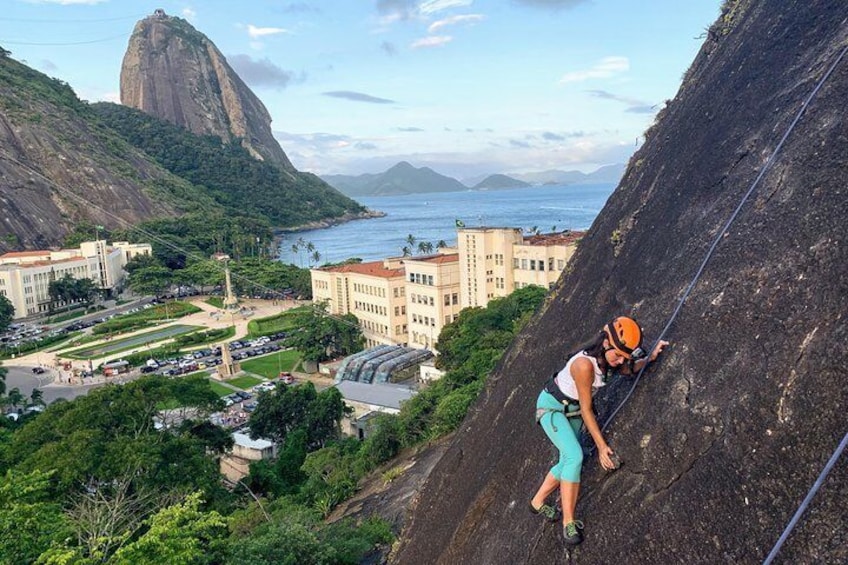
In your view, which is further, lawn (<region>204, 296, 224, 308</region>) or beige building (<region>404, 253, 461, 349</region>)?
lawn (<region>204, 296, 224, 308</region>)

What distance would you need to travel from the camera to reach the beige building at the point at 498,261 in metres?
47.1

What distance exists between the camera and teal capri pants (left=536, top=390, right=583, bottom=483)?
4.37m

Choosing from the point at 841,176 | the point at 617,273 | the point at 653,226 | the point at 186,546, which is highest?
the point at 841,176

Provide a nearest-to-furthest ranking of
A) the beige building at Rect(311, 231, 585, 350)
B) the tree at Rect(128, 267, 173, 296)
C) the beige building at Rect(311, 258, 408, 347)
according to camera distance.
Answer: the beige building at Rect(311, 231, 585, 350)
the beige building at Rect(311, 258, 408, 347)
the tree at Rect(128, 267, 173, 296)

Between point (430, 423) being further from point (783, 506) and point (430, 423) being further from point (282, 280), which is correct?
point (282, 280)

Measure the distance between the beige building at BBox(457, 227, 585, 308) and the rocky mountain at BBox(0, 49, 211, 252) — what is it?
269ft

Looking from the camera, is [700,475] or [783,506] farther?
[700,475]

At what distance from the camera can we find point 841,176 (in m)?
3.84

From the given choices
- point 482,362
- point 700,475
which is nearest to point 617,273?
point 700,475

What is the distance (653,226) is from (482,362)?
24966 millimetres

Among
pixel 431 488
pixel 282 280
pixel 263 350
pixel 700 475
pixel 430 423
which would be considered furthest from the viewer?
pixel 282 280

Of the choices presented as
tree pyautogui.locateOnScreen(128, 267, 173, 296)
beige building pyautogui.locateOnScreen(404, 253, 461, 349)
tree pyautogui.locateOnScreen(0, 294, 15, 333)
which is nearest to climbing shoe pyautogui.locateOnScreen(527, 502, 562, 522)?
beige building pyautogui.locateOnScreen(404, 253, 461, 349)

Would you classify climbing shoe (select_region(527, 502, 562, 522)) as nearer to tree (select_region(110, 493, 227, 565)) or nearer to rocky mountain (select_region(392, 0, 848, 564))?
rocky mountain (select_region(392, 0, 848, 564))

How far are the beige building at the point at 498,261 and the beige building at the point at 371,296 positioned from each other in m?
8.02
